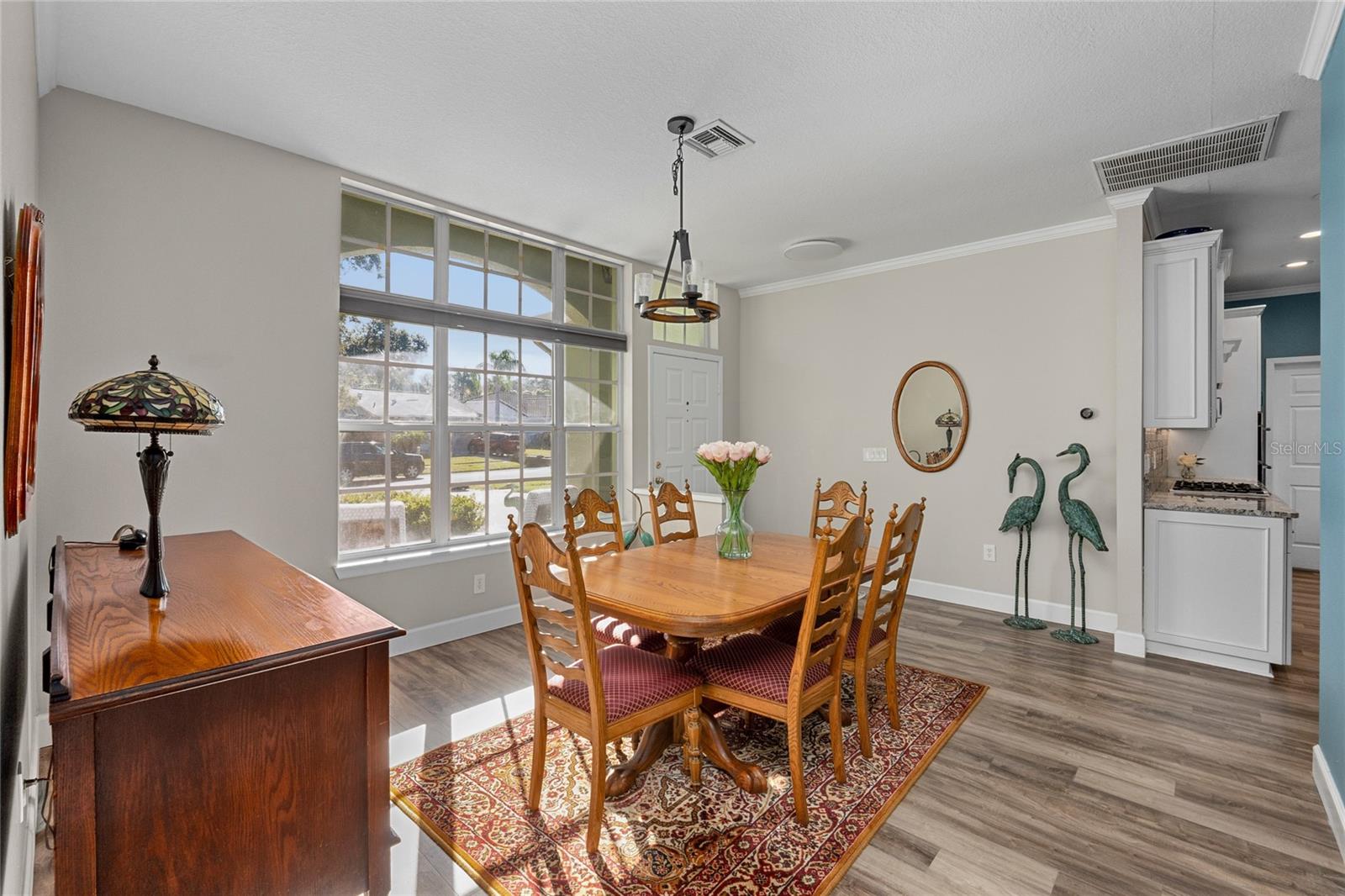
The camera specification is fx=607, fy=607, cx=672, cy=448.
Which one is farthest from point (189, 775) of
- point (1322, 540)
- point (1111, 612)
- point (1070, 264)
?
point (1070, 264)

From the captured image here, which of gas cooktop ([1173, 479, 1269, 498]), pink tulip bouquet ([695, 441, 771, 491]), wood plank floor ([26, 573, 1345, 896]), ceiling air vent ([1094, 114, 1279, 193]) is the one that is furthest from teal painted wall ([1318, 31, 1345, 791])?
gas cooktop ([1173, 479, 1269, 498])

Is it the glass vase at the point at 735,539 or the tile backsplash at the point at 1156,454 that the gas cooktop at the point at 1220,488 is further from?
the glass vase at the point at 735,539

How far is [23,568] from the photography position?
190 cm

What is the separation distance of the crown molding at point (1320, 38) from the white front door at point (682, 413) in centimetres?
386

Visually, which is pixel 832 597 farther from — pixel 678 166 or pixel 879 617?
pixel 678 166

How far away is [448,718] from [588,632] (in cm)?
139

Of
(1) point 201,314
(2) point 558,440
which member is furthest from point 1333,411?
(1) point 201,314

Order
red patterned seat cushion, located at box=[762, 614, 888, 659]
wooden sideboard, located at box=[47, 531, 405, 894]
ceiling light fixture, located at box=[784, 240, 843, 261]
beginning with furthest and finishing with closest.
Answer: ceiling light fixture, located at box=[784, 240, 843, 261], red patterned seat cushion, located at box=[762, 614, 888, 659], wooden sideboard, located at box=[47, 531, 405, 894]

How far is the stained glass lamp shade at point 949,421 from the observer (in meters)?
4.64

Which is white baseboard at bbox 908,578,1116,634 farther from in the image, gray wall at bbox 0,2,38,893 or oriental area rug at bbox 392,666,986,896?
gray wall at bbox 0,2,38,893

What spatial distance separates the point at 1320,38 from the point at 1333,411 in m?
1.32

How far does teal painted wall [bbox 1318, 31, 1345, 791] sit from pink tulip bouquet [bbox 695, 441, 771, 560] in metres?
1.88

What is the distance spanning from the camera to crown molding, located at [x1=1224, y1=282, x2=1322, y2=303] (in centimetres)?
547

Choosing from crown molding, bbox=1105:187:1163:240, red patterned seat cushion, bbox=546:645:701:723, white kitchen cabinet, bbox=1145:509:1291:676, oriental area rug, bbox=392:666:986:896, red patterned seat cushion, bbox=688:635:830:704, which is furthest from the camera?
crown molding, bbox=1105:187:1163:240
